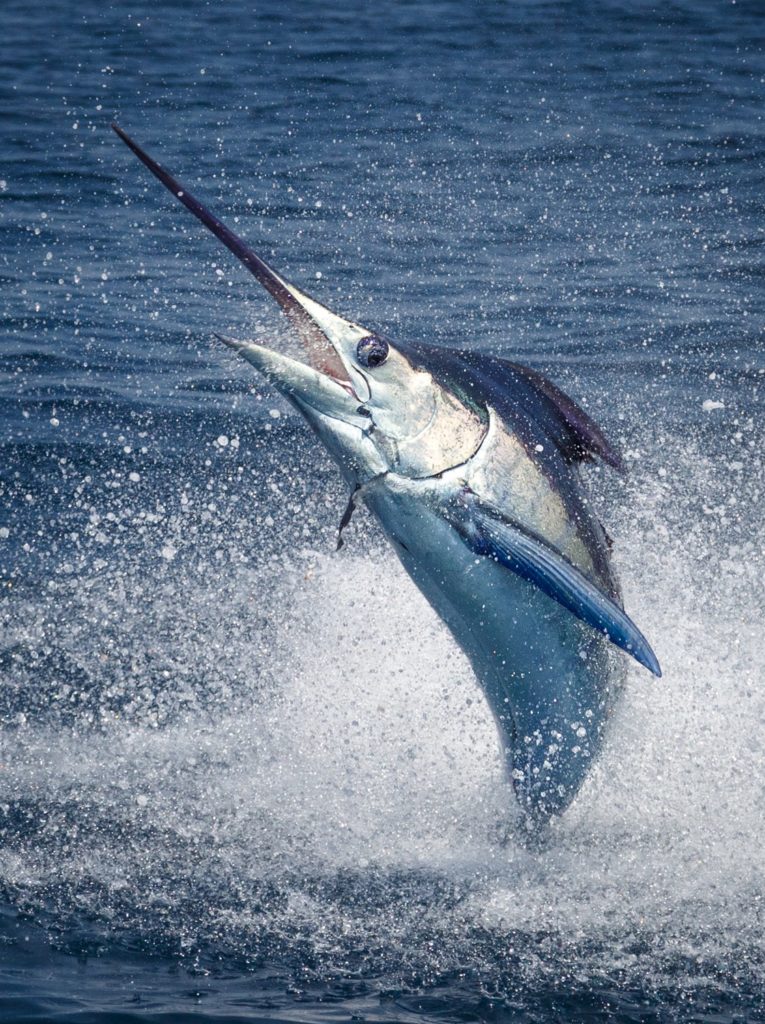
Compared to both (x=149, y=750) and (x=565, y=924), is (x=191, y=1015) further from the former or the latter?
(x=149, y=750)

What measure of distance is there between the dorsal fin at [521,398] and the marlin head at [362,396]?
0.39 ft

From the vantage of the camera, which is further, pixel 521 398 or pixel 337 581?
pixel 337 581

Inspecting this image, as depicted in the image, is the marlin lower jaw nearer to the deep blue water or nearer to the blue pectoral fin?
the blue pectoral fin

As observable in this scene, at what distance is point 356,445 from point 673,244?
1037cm

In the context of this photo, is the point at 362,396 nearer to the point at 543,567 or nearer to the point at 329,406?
the point at 329,406

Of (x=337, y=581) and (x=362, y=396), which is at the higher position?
(x=362, y=396)

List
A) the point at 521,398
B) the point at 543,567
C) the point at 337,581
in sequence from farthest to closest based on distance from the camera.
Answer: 1. the point at 337,581
2. the point at 521,398
3. the point at 543,567

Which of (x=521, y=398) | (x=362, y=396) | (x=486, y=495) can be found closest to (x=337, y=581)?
(x=521, y=398)

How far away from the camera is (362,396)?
4.24 metres

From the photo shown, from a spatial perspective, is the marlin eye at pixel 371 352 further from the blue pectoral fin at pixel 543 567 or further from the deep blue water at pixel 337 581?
the deep blue water at pixel 337 581

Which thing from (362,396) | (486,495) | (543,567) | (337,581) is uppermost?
(362,396)

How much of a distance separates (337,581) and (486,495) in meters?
3.08

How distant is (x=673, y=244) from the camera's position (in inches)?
546

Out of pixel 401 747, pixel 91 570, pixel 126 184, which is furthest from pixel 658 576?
pixel 126 184
